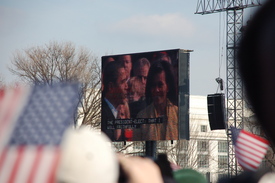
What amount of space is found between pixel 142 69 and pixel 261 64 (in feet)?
99.8

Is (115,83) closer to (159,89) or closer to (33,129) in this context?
(159,89)

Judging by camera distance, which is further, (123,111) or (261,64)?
(123,111)

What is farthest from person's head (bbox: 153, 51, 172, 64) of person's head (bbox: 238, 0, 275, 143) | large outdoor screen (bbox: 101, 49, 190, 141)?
person's head (bbox: 238, 0, 275, 143)

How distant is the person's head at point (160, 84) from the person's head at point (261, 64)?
2932 centimetres

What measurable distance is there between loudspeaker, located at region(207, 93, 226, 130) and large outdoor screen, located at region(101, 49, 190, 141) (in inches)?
131

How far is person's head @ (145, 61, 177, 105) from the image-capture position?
31.0 meters

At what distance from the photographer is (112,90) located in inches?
1289

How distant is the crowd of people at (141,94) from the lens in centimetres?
3117

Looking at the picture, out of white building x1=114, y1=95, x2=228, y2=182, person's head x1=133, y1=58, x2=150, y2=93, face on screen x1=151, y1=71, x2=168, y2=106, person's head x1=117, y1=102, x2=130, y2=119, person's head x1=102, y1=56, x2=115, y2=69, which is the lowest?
white building x1=114, y1=95, x2=228, y2=182

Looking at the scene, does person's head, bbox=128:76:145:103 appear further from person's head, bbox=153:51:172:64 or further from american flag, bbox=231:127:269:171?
american flag, bbox=231:127:269:171

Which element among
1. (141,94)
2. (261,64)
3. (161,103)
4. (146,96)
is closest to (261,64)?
(261,64)

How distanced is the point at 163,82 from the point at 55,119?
28494 millimetres

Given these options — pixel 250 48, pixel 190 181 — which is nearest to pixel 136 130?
pixel 190 181

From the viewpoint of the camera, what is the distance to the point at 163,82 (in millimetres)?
31234
